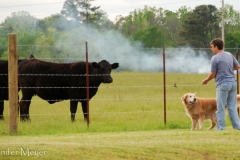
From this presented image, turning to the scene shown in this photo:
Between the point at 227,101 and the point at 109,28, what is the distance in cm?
7359

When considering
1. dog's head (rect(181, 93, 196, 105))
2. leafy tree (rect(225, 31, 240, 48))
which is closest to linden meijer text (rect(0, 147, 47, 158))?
dog's head (rect(181, 93, 196, 105))

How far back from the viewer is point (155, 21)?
10669 centimetres

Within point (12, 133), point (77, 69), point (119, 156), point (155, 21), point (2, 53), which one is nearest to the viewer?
point (119, 156)

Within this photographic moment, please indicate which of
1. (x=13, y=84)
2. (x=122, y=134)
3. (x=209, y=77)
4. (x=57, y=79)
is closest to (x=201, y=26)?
(x=57, y=79)

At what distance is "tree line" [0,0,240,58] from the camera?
56.4 meters

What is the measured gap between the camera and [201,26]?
74500 mm

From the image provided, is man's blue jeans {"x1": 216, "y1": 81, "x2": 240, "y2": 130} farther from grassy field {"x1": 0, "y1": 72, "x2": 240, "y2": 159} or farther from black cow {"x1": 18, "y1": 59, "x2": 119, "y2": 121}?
black cow {"x1": 18, "y1": 59, "x2": 119, "y2": 121}

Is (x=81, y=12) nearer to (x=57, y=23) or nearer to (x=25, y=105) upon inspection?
(x=57, y=23)

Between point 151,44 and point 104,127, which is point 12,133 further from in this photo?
point 151,44

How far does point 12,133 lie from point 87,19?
7639 centimetres

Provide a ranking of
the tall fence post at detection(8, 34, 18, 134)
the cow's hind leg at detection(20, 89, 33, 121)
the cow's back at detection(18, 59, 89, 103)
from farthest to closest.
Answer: the cow's back at detection(18, 59, 89, 103)
the cow's hind leg at detection(20, 89, 33, 121)
the tall fence post at detection(8, 34, 18, 134)

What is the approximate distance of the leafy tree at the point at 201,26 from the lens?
240ft

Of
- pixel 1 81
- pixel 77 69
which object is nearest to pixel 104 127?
pixel 77 69

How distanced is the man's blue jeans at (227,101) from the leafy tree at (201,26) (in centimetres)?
5731
